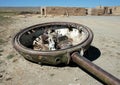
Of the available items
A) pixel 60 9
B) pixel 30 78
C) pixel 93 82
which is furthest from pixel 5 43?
pixel 60 9

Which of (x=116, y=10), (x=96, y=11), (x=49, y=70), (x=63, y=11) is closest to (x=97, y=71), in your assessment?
(x=49, y=70)

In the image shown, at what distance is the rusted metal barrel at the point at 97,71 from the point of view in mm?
3679

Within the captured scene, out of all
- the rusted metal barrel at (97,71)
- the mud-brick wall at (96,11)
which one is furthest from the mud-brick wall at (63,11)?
the rusted metal barrel at (97,71)

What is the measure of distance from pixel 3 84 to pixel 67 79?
143 centimetres

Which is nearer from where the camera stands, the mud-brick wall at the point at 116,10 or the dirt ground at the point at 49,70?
the dirt ground at the point at 49,70

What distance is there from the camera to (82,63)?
4582 mm

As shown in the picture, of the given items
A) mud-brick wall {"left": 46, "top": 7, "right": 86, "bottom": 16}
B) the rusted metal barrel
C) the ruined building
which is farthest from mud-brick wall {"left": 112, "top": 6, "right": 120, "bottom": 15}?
the rusted metal barrel

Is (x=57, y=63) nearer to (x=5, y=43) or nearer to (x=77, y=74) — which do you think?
(x=77, y=74)

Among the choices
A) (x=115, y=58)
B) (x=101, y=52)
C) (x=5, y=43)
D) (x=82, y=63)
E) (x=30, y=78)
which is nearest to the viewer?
(x=82, y=63)

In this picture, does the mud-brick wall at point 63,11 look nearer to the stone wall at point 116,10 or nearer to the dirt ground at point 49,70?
the stone wall at point 116,10

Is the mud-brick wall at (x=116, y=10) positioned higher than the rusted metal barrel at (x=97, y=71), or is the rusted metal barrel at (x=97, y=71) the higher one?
the rusted metal barrel at (x=97, y=71)

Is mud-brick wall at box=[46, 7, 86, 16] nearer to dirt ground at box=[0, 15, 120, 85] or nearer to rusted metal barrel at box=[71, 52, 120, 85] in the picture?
dirt ground at box=[0, 15, 120, 85]

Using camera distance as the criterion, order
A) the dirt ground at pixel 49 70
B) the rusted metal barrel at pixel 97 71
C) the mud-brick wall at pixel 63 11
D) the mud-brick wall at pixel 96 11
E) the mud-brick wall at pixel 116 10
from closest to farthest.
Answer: the rusted metal barrel at pixel 97 71, the dirt ground at pixel 49 70, the mud-brick wall at pixel 63 11, the mud-brick wall at pixel 96 11, the mud-brick wall at pixel 116 10

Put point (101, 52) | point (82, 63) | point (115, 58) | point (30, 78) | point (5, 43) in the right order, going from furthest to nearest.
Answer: point (5, 43) → point (101, 52) → point (115, 58) → point (30, 78) → point (82, 63)
